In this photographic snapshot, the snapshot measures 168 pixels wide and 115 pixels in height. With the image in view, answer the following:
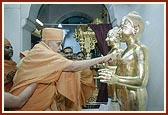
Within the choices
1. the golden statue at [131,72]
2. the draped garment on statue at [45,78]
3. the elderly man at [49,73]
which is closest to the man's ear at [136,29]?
the golden statue at [131,72]

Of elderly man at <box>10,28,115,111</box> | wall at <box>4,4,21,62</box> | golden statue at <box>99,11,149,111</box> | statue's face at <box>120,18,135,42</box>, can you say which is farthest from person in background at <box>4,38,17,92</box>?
statue's face at <box>120,18,135,42</box>

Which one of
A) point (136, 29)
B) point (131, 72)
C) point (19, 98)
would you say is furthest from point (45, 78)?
point (136, 29)

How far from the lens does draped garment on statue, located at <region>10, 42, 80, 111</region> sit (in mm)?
1717

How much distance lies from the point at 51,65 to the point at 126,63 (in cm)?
44

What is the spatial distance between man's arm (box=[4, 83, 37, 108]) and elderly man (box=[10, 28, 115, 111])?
0.02 m

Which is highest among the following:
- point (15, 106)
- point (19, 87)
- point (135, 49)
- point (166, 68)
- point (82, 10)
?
point (82, 10)

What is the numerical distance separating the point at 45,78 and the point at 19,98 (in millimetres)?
196

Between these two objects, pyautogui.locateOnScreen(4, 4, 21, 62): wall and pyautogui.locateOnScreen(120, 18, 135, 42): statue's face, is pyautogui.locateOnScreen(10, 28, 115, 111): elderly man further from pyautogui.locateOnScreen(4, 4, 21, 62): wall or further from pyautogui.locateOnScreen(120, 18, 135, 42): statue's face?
pyautogui.locateOnScreen(4, 4, 21, 62): wall

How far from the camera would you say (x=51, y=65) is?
67.5 inches

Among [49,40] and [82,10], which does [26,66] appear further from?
[82,10]

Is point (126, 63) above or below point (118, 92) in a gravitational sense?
above

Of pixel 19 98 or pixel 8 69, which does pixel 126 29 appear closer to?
pixel 19 98

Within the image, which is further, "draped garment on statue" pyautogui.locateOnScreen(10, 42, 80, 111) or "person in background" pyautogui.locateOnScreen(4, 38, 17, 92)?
"person in background" pyautogui.locateOnScreen(4, 38, 17, 92)

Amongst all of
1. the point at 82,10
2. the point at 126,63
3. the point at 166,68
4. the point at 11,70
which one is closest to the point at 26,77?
the point at 11,70
